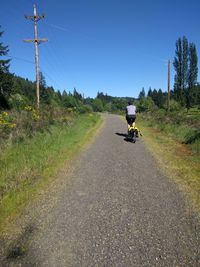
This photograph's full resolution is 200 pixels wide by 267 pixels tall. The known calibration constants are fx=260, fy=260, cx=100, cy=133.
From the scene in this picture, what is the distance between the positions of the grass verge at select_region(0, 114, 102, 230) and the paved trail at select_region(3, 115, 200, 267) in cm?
70

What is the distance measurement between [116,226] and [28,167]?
13.8 feet

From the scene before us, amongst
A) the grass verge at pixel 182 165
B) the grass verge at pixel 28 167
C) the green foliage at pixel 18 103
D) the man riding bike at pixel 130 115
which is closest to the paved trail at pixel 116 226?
the grass verge at pixel 182 165

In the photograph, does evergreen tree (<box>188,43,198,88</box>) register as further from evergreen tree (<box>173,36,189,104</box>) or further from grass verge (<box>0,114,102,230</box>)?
grass verge (<box>0,114,102,230</box>)

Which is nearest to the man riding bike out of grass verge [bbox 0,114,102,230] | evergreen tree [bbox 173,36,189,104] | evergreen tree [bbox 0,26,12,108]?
grass verge [bbox 0,114,102,230]

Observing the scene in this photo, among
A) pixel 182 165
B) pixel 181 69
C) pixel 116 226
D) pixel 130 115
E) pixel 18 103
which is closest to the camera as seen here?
pixel 116 226

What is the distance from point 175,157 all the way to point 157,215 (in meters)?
5.21

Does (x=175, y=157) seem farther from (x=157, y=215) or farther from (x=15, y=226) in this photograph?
(x=15, y=226)

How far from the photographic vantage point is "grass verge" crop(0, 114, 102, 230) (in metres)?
5.38

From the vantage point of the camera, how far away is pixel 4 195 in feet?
18.9

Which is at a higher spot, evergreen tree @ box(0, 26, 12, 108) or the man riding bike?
evergreen tree @ box(0, 26, 12, 108)

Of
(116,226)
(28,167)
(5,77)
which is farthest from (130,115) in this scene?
(5,77)

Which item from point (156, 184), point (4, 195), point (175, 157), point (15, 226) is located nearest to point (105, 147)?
point (175, 157)

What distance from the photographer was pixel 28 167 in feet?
25.3

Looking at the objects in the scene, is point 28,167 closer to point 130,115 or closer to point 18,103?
point 130,115
